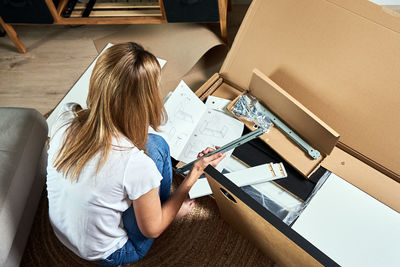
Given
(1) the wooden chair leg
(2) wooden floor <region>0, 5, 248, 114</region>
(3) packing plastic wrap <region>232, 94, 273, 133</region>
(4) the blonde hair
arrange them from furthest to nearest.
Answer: (2) wooden floor <region>0, 5, 248, 114</region> → (1) the wooden chair leg → (3) packing plastic wrap <region>232, 94, 273, 133</region> → (4) the blonde hair

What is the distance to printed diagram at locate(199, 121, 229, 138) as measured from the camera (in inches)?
48.5

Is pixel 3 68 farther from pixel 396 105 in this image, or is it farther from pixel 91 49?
pixel 396 105

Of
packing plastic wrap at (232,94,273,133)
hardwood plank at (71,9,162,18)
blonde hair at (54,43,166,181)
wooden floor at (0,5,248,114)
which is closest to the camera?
blonde hair at (54,43,166,181)

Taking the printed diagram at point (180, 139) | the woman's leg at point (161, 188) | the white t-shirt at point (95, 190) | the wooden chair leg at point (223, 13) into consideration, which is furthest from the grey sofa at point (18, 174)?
the wooden chair leg at point (223, 13)

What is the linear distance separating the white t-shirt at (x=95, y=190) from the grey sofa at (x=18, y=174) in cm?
24

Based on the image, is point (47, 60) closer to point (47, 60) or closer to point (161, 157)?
point (47, 60)

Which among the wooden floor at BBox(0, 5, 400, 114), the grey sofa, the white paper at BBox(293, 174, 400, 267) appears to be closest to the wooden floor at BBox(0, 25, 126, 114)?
the wooden floor at BBox(0, 5, 400, 114)

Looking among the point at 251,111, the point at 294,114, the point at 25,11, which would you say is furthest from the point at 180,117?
the point at 25,11

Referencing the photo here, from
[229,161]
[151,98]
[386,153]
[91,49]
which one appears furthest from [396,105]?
[91,49]

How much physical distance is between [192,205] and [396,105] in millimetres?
747

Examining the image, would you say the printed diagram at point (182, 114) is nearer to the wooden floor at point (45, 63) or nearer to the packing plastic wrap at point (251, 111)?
the packing plastic wrap at point (251, 111)

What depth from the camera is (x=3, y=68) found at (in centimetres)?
175

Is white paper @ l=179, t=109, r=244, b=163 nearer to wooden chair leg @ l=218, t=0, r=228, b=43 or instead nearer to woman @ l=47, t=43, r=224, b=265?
woman @ l=47, t=43, r=224, b=265

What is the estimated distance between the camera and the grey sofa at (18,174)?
1040mm
